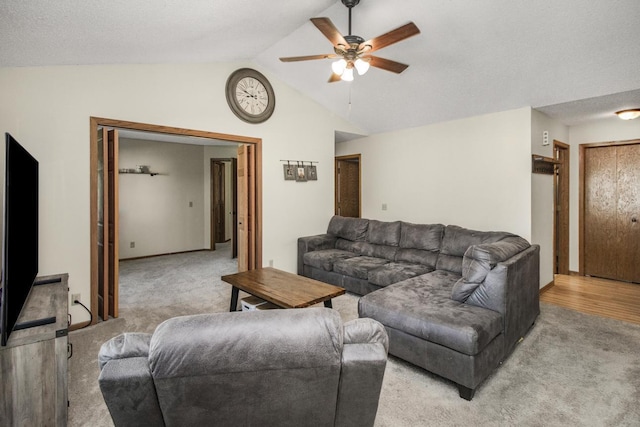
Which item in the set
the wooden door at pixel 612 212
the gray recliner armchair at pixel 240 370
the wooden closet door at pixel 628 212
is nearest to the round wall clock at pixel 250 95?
the gray recliner armchair at pixel 240 370

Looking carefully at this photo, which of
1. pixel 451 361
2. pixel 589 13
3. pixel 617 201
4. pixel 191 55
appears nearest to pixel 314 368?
pixel 451 361

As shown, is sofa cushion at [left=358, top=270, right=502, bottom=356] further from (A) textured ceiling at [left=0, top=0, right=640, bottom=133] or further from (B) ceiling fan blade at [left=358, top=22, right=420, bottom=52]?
(A) textured ceiling at [left=0, top=0, right=640, bottom=133]

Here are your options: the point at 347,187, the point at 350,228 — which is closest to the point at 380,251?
the point at 350,228

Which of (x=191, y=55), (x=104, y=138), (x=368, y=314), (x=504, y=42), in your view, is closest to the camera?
(x=368, y=314)

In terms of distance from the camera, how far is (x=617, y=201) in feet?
15.0

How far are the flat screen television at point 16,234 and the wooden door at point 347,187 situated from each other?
4676 millimetres

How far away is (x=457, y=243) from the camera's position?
3.72m

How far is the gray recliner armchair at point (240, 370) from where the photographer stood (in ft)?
3.06

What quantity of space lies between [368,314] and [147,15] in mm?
2785

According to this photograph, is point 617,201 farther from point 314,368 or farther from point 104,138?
point 104,138

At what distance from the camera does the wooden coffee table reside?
2662 mm

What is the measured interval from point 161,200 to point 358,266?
4917 millimetres

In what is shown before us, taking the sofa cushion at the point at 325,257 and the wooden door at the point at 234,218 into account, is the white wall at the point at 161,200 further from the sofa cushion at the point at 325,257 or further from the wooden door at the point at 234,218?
the sofa cushion at the point at 325,257

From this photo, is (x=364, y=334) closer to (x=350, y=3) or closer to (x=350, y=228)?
(x=350, y=3)
